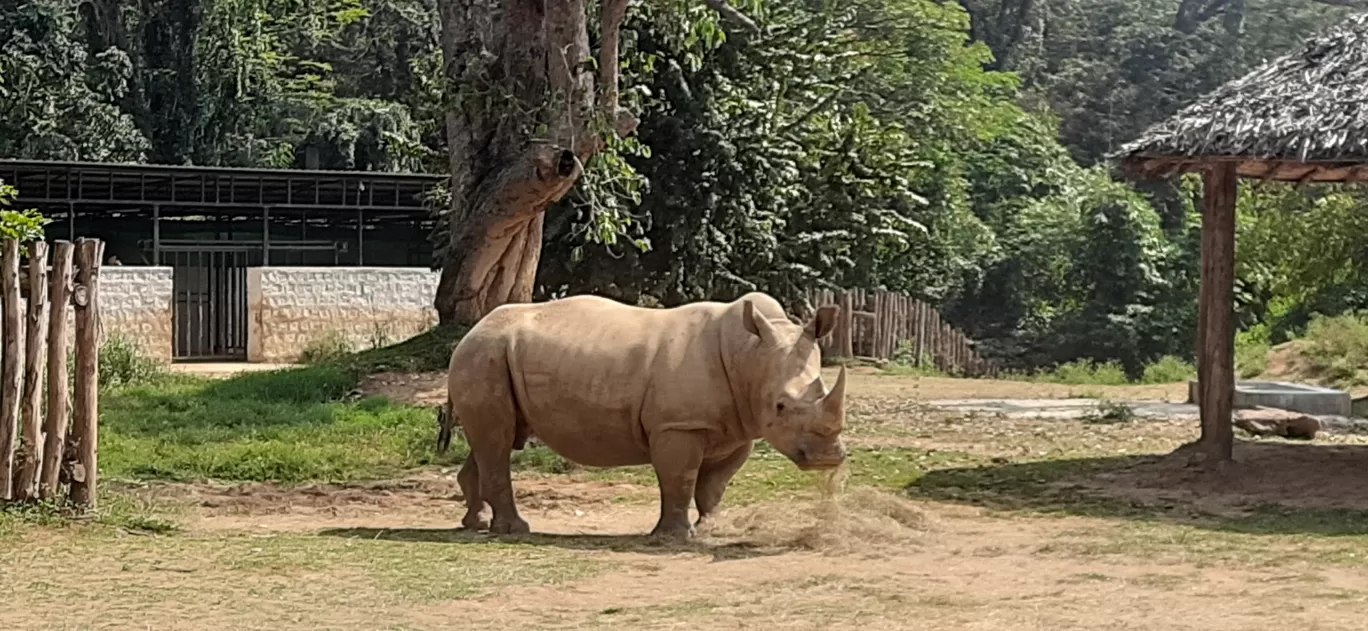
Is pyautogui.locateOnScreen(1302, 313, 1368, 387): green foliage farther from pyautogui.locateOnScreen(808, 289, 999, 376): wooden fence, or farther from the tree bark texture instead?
the tree bark texture

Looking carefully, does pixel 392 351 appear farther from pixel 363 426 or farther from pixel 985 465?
pixel 985 465

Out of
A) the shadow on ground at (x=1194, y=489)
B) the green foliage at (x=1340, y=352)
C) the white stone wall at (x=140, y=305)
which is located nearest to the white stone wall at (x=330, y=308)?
the white stone wall at (x=140, y=305)

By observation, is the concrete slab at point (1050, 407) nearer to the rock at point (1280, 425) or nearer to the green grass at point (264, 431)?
the rock at point (1280, 425)

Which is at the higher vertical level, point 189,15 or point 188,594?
point 189,15

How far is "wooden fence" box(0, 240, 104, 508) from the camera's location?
33.0 feet

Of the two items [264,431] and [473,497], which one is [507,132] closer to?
[264,431]

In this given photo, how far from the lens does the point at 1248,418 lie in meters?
16.6

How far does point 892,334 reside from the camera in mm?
29781

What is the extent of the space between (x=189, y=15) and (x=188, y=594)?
31529 mm

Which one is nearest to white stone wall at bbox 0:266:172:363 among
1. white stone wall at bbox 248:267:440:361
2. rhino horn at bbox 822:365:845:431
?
white stone wall at bbox 248:267:440:361

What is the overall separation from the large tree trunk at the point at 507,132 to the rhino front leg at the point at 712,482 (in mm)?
6382

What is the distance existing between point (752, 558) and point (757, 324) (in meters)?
1.33

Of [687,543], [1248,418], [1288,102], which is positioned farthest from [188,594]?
[1248,418]


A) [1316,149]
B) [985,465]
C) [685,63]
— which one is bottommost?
[985,465]
